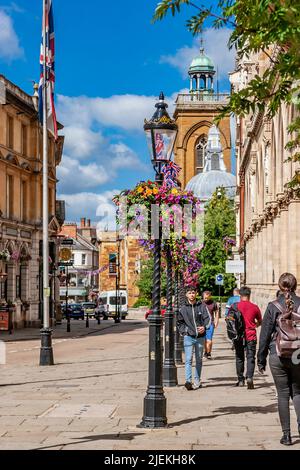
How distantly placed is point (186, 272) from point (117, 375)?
44.4 ft

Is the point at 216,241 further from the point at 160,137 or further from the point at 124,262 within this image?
the point at 160,137

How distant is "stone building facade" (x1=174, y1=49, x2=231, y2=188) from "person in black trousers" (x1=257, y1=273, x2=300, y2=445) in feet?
355

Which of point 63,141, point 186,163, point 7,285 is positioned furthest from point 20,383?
point 186,163

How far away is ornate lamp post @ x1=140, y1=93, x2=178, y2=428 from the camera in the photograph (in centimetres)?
1220

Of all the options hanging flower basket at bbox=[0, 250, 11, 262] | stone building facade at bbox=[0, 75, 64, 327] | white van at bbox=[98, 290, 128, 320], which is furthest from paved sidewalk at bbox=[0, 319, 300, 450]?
white van at bbox=[98, 290, 128, 320]

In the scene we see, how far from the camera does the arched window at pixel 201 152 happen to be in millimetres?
122250

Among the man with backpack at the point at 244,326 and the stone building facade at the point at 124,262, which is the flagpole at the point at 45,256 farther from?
the stone building facade at the point at 124,262

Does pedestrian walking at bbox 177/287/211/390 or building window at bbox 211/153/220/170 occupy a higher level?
building window at bbox 211/153/220/170

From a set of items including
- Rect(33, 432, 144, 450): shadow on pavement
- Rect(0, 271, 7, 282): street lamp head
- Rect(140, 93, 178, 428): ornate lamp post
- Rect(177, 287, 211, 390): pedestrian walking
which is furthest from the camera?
Rect(0, 271, 7, 282): street lamp head

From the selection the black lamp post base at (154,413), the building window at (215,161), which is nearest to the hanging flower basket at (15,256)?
the black lamp post base at (154,413)

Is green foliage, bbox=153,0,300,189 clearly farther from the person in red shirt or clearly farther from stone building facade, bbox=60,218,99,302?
stone building facade, bbox=60,218,99,302

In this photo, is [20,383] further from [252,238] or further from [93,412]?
[252,238]

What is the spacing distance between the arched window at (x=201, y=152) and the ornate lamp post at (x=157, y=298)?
108 metres
